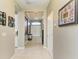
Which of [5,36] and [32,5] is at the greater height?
[32,5]

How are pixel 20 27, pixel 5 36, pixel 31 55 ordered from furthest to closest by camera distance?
pixel 20 27, pixel 31 55, pixel 5 36

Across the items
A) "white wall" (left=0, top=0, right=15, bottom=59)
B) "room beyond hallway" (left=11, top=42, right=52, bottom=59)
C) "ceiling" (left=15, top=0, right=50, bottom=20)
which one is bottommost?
"room beyond hallway" (left=11, top=42, right=52, bottom=59)

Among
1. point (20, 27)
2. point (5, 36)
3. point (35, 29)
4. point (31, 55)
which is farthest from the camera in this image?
point (35, 29)

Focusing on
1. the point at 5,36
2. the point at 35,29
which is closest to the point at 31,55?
the point at 5,36

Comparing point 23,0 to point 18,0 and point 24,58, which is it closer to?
point 18,0

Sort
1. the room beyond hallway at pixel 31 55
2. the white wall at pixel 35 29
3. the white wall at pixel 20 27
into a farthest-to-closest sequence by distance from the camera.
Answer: the white wall at pixel 35 29 < the white wall at pixel 20 27 < the room beyond hallway at pixel 31 55

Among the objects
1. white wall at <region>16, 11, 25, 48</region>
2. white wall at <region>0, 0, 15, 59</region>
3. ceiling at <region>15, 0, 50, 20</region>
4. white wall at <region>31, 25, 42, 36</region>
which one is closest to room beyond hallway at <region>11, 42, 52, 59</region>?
white wall at <region>0, 0, 15, 59</region>

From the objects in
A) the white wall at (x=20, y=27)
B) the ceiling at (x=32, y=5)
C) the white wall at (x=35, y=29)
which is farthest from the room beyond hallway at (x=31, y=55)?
Answer: the white wall at (x=35, y=29)

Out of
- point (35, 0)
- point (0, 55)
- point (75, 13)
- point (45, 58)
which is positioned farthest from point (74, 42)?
point (35, 0)

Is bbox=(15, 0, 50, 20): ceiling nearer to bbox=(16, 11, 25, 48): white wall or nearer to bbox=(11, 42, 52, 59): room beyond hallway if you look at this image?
bbox=(16, 11, 25, 48): white wall

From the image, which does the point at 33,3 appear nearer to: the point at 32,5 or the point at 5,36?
the point at 32,5

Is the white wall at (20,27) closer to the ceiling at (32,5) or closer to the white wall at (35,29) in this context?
the ceiling at (32,5)

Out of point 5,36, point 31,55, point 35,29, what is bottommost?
point 31,55

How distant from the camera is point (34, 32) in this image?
22.0 meters
